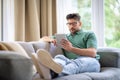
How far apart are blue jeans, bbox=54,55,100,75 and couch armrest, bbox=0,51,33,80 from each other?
0.84 metres

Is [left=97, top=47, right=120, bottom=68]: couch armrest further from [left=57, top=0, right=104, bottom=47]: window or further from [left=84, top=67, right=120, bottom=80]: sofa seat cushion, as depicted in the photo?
[left=57, top=0, right=104, bottom=47]: window

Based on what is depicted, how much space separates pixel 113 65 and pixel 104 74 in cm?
55

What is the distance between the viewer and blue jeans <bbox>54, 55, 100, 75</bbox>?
2.22m

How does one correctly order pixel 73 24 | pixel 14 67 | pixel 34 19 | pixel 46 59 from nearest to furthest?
pixel 14 67 → pixel 46 59 → pixel 73 24 → pixel 34 19

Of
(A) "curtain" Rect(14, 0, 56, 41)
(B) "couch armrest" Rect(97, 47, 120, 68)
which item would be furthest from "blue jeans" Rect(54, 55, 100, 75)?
(A) "curtain" Rect(14, 0, 56, 41)

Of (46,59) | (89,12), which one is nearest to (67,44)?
(46,59)

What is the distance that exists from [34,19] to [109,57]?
1.26 meters

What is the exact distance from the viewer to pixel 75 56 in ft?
9.22

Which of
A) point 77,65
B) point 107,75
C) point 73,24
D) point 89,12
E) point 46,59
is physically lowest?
point 107,75

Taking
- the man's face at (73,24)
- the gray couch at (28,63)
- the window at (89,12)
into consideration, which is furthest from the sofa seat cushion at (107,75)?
the window at (89,12)

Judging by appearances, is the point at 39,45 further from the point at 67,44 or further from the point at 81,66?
the point at 81,66

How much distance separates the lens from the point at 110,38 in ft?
12.9

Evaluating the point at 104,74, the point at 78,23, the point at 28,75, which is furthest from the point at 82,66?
the point at 28,75

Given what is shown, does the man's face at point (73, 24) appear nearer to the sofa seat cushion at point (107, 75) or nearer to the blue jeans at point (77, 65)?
the blue jeans at point (77, 65)
